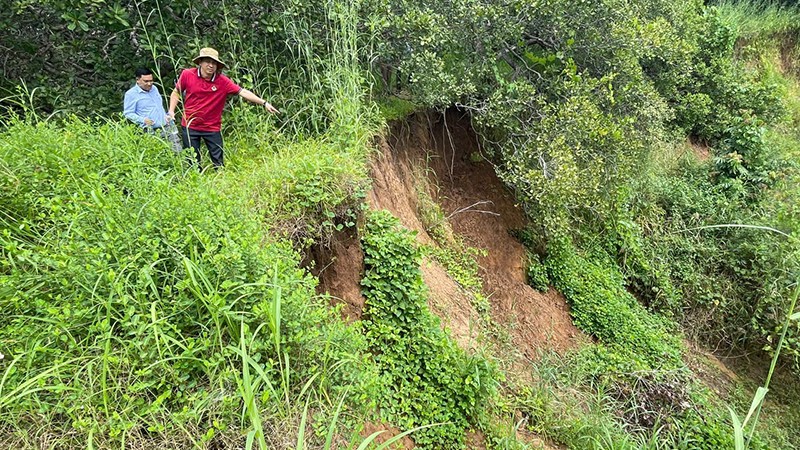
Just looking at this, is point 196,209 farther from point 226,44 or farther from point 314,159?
point 226,44

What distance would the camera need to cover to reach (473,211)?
6043 mm

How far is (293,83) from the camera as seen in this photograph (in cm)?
443

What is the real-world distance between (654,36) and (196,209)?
488 centimetres

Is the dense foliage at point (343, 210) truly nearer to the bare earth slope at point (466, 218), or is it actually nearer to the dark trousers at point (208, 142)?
the dark trousers at point (208, 142)

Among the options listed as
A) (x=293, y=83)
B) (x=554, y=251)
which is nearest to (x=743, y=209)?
Answer: (x=554, y=251)

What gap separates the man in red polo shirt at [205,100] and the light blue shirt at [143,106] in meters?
0.20

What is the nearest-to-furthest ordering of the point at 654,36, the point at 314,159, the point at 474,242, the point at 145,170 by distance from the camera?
1. the point at 145,170
2. the point at 314,159
3. the point at 654,36
4. the point at 474,242

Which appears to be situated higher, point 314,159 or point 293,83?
point 293,83

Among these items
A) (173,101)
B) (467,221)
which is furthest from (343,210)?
(467,221)

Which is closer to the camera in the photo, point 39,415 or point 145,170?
point 39,415

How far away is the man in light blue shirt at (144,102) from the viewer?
3.88m

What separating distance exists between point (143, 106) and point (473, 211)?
3.91m

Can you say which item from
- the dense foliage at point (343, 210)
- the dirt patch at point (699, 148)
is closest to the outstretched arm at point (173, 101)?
the dense foliage at point (343, 210)

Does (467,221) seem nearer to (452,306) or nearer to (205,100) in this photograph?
(452,306)
